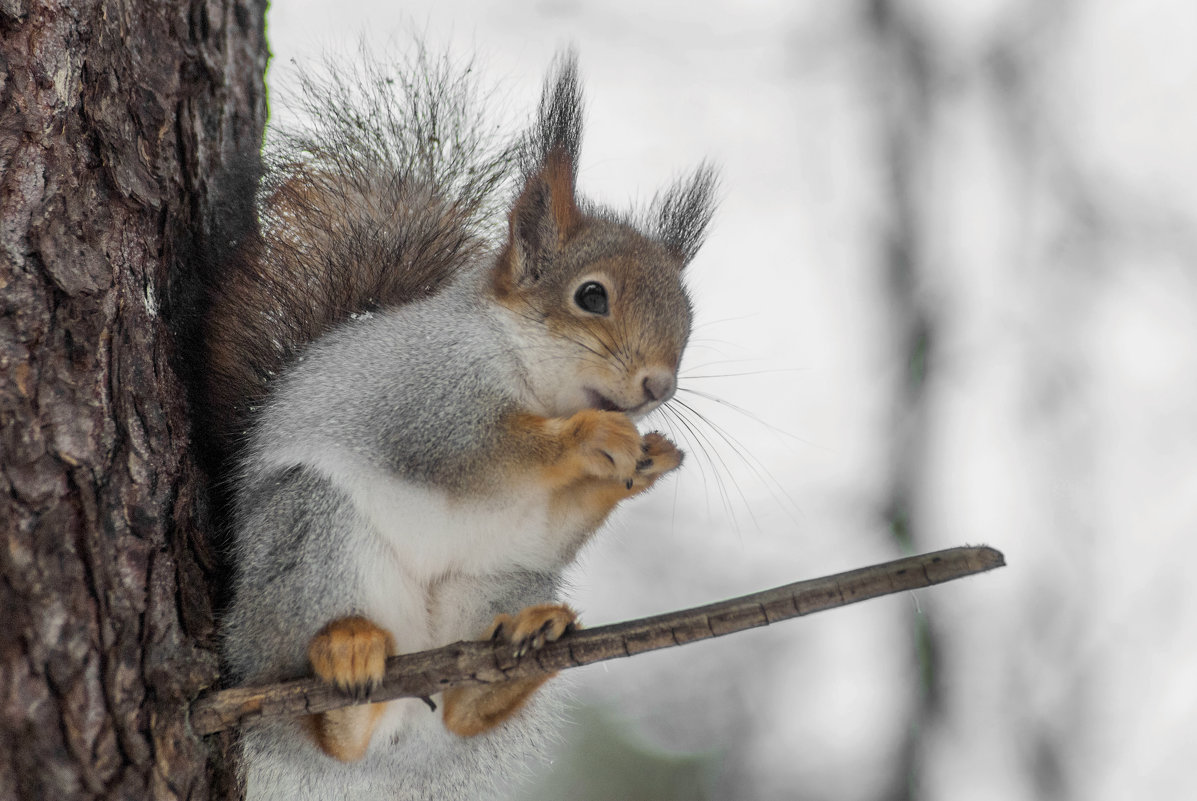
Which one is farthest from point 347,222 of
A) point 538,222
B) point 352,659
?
point 352,659

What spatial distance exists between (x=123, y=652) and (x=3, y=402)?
1.03 feet

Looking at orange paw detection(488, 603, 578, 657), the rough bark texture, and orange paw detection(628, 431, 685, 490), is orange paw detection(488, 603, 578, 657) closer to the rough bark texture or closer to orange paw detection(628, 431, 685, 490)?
orange paw detection(628, 431, 685, 490)

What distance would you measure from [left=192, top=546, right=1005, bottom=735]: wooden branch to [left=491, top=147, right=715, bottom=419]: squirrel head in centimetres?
45

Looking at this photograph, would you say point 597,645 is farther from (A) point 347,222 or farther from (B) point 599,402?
(A) point 347,222

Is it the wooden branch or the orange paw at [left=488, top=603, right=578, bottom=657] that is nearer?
the wooden branch

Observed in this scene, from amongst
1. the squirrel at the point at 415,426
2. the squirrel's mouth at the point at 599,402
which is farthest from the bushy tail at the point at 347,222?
the squirrel's mouth at the point at 599,402

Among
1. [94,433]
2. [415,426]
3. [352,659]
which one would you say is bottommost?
[352,659]

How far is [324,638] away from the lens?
4.27ft

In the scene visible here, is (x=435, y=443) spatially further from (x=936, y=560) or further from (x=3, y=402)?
(x=936, y=560)

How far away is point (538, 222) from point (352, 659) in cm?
81

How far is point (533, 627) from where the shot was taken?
1250 millimetres

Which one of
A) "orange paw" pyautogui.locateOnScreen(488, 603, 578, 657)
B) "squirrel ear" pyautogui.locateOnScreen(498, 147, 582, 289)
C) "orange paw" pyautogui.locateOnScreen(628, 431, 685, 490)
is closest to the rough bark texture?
"orange paw" pyautogui.locateOnScreen(488, 603, 578, 657)

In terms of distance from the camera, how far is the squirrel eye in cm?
165

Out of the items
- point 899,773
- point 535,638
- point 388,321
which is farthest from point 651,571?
point 535,638
